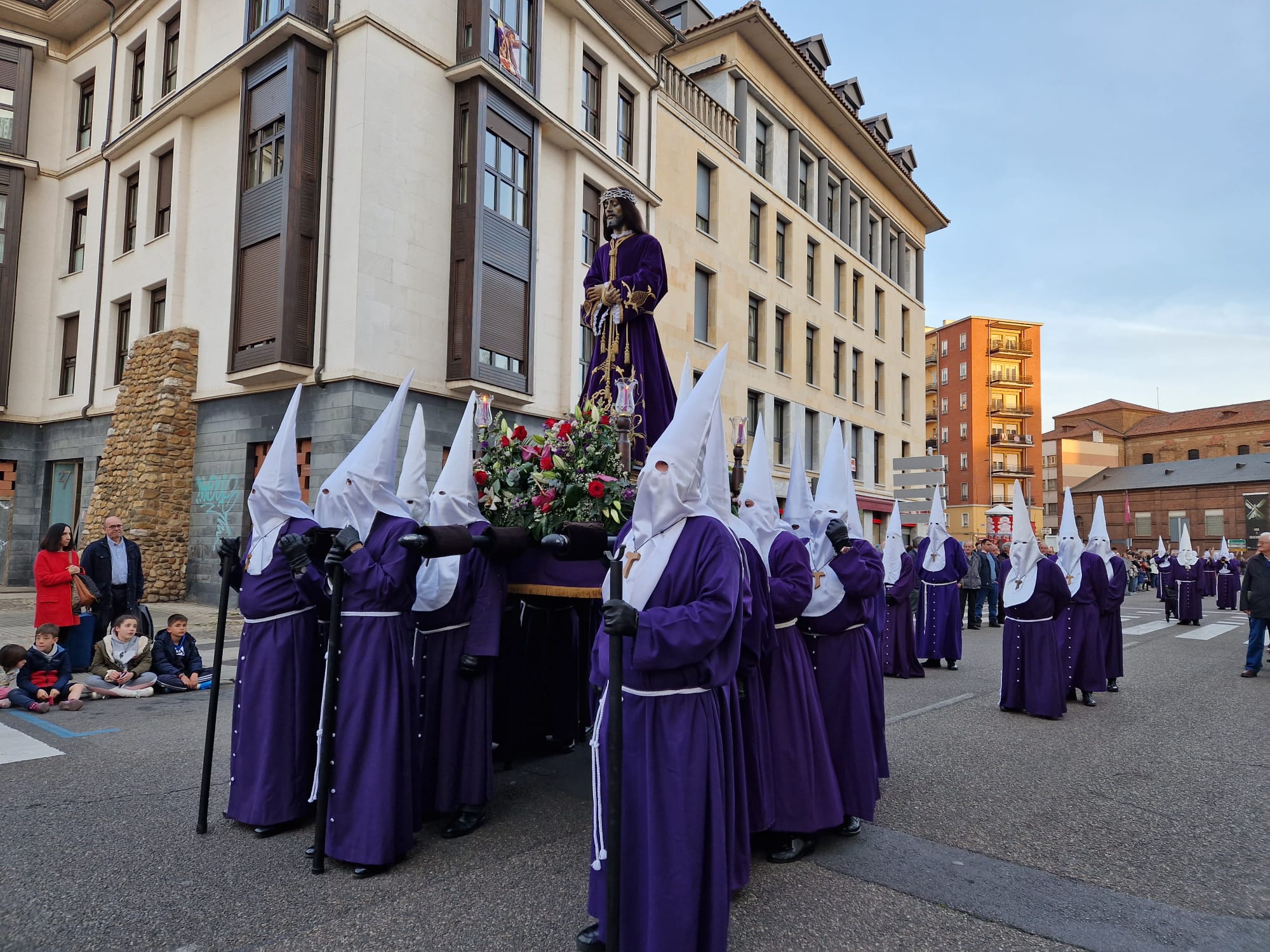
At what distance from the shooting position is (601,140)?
20500mm

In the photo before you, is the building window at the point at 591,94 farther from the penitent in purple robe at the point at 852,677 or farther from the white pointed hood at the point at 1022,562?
the penitent in purple robe at the point at 852,677

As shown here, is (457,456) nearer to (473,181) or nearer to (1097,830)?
(1097,830)

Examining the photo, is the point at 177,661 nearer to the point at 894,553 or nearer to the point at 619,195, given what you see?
the point at 619,195

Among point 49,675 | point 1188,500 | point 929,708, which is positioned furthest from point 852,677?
point 1188,500

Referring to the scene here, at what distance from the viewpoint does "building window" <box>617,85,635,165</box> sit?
21.7m

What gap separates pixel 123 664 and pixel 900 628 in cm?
942

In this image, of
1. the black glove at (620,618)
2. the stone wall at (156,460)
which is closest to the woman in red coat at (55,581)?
the stone wall at (156,460)

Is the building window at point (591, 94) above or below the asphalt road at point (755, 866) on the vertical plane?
above

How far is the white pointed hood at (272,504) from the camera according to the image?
16.8 feet

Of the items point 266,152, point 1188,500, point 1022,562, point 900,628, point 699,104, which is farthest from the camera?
point 1188,500

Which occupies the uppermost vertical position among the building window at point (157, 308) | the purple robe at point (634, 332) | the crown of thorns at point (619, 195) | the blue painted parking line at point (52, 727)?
the building window at point (157, 308)

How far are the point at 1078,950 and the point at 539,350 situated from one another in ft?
53.2

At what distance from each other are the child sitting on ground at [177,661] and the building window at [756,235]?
21407 millimetres

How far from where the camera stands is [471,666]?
16.3 ft
